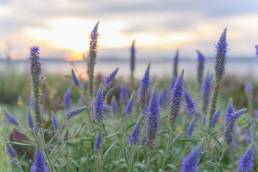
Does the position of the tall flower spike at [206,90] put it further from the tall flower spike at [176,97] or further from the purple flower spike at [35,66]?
the purple flower spike at [35,66]

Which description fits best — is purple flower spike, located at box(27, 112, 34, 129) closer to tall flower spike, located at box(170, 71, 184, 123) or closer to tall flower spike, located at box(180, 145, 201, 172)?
tall flower spike, located at box(170, 71, 184, 123)

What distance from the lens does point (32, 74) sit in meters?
2.75

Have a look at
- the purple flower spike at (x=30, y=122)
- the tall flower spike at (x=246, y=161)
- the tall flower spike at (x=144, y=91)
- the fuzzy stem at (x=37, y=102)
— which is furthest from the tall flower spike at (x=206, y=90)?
the fuzzy stem at (x=37, y=102)

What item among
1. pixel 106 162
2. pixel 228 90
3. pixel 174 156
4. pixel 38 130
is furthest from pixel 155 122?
pixel 228 90

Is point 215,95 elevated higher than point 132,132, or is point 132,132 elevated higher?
point 215,95

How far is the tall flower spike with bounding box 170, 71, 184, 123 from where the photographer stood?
2.60m

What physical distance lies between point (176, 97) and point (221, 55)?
331 millimetres

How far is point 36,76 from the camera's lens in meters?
2.74

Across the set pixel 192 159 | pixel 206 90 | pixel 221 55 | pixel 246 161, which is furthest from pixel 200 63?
pixel 192 159

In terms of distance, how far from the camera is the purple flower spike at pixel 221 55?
2.72m

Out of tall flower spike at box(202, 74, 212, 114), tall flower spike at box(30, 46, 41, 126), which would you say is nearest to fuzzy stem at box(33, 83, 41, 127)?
tall flower spike at box(30, 46, 41, 126)

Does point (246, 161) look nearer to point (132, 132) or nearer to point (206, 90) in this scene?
point (132, 132)

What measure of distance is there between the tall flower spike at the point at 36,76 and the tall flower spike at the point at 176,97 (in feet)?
2.27

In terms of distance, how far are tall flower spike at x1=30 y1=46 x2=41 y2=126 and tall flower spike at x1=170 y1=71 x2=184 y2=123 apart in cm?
69
